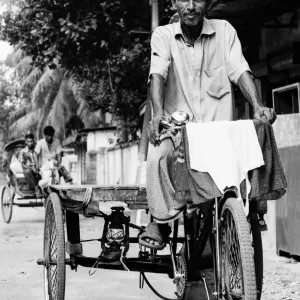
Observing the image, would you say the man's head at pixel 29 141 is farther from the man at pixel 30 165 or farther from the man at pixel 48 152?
the man at pixel 48 152

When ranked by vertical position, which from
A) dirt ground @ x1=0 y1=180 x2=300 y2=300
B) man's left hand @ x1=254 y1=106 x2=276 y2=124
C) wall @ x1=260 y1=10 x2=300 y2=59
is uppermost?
wall @ x1=260 y1=10 x2=300 y2=59

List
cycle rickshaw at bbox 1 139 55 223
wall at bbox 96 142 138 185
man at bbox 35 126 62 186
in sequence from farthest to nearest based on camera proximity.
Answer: wall at bbox 96 142 138 185 → cycle rickshaw at bbox 1 139 55 223 → man at bbox 35 126 62 186

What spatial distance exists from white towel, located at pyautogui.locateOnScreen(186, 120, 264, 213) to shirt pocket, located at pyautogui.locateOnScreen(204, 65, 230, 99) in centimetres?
66

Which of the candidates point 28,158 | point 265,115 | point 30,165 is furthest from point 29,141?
point 265,115

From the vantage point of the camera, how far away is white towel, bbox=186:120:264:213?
11.4 feet

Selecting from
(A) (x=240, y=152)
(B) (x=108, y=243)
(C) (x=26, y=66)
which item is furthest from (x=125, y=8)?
(C) (x=26, y=66)

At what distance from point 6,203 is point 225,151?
10.5 m

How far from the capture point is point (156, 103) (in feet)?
13.3

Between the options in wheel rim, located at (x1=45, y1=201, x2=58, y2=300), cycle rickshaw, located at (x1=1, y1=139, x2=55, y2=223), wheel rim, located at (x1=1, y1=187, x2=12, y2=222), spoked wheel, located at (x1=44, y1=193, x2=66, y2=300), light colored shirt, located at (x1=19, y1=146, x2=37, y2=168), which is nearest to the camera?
spoked wheel, located at (x1=44, y1=193, x2=66, y2=300)

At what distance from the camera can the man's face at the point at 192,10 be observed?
4.18m

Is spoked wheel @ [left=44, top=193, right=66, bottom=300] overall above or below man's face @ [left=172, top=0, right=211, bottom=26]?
below

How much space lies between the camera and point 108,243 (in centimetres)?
461

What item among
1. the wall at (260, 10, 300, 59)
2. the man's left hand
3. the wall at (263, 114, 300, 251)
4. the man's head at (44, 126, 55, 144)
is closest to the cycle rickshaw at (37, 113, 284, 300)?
the man's left hand

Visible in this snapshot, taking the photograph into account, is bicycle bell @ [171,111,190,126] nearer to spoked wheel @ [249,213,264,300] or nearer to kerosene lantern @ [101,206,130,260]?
spoked wheel @ [249,213,264,300]
